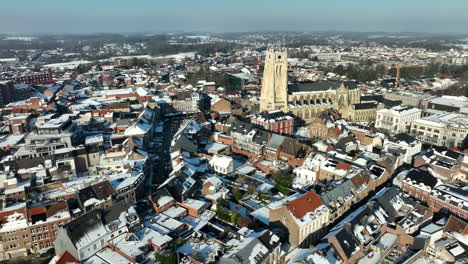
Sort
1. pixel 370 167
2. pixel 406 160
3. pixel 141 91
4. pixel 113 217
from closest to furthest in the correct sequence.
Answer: pixel 113 217, pixel 370 167, pixel 406 160, pixel 141 91

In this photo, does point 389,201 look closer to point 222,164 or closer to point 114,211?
point 222,164

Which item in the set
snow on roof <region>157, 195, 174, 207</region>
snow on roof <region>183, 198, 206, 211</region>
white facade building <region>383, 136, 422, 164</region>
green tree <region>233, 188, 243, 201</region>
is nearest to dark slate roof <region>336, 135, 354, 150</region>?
white facade building <region>383, 136, 422, 164</region>

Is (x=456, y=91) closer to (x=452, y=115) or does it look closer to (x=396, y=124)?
(x=452, y=115)

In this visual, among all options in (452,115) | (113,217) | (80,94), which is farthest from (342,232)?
(80,94)

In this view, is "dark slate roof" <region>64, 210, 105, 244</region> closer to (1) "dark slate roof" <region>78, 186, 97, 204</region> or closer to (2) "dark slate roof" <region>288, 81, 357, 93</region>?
(1) "dark slate roof" <region>78, 186, 97, 204</region>

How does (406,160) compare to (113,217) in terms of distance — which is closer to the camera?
(113,217)

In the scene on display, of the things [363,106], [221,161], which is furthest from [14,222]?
[363,106]
